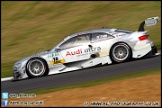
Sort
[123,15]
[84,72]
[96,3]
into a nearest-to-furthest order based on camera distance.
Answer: [84,72] < [123,15] < [96,3]

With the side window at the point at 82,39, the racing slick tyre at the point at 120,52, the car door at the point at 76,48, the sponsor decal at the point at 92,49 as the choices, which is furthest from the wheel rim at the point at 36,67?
the racing slick tyre at the point at 120,52

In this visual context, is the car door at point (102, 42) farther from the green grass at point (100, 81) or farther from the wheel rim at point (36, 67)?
the wheel rim at point (36, 67)

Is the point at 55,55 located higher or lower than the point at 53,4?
lower

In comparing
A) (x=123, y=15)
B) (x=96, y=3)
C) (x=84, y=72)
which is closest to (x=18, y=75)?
(x=84, y=72)

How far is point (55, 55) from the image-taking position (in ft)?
36.8

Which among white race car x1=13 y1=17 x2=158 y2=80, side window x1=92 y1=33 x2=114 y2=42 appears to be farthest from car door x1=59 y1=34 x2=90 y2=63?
side window x1=92 y1=33 x2=114 y2=42

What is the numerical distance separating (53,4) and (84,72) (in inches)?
554

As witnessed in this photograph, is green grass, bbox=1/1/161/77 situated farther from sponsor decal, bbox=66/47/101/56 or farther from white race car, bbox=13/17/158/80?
sponsor decal, bbox=66/47/101/56

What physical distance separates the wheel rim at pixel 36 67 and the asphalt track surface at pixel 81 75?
0.24 metres

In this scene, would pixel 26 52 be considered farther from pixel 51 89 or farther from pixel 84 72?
pixel 51 89

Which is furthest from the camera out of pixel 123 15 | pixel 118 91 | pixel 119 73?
pixel 123 15

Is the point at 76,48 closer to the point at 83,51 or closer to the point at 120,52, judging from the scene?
the point at 83,51

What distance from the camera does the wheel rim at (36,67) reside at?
11.2m

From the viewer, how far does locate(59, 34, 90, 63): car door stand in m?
11.1
